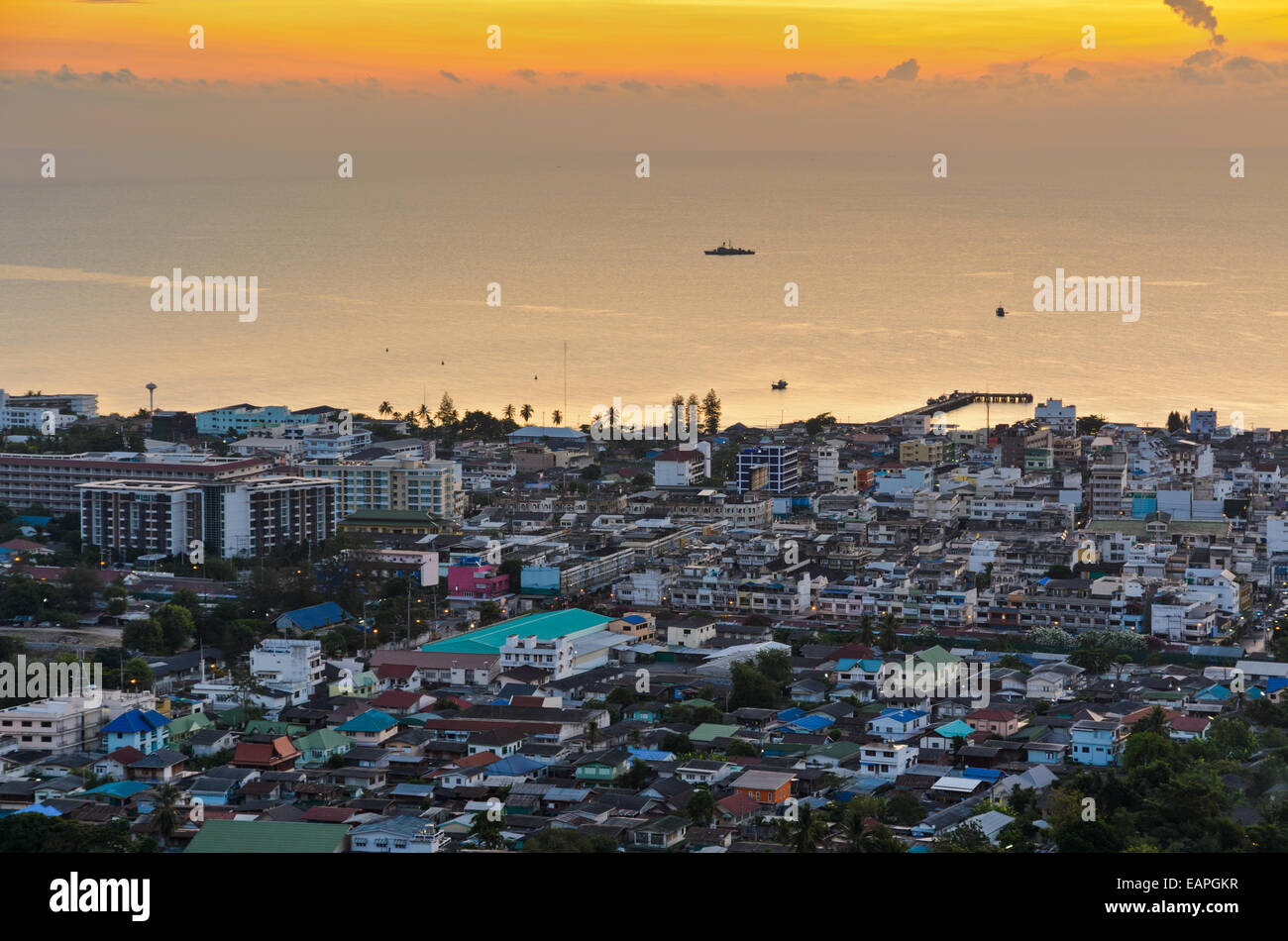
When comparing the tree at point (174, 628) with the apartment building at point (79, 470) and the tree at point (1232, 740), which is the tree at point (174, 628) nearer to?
the apartment building at point (79, 470)

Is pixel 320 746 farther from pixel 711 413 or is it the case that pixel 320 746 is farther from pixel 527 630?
pixel 711 413

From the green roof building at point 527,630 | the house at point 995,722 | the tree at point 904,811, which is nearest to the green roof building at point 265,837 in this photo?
the tree at point 904,811

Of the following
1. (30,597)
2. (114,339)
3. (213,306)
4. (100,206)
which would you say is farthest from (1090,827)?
(100,206)

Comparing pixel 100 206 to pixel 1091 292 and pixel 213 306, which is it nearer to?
pixel 213 306

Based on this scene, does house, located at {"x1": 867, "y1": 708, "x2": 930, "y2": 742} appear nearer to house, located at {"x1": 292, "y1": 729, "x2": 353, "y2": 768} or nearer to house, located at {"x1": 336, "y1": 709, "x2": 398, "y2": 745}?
house, located at {"x1": 336, "y1": 709, "x2": 398, "y2": 745}

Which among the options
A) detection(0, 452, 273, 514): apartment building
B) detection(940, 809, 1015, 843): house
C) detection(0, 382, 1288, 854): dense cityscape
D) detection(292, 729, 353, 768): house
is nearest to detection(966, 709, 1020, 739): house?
detection(0, 382, 1288, 854): dense cityscape
